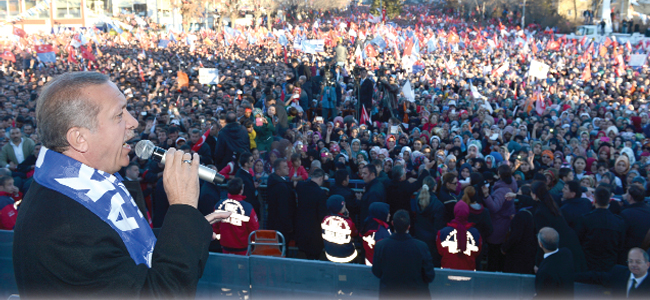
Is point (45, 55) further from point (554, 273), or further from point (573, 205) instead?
point (554, 273)

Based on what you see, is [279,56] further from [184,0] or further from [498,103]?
[184,0]

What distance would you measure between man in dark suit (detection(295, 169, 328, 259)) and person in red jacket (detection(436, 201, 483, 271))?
4.80 feet

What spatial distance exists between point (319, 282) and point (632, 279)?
8.13 ft

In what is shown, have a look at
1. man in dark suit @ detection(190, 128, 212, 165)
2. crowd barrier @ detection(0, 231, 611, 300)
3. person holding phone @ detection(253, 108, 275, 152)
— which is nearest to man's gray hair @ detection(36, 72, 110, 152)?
crowd barrier @ detection(0, 231, 611, 300)

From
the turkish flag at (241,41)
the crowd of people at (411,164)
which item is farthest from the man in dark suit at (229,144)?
the turkish flag at (241,41)

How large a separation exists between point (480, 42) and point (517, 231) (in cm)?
2255

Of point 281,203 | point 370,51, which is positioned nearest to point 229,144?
point 281,203

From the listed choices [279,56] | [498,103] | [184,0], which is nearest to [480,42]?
[279,56]

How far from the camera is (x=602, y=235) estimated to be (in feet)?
16.2

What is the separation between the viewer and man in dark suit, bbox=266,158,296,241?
626 centimetres

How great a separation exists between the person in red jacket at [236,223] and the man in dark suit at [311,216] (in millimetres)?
668

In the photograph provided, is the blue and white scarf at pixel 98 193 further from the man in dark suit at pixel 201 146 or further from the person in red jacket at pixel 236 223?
the man in dark suit at pixel 201 146

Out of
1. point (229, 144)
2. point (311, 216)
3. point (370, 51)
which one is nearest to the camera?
point (311, 216)

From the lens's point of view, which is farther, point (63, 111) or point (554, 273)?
point (554, 273)
